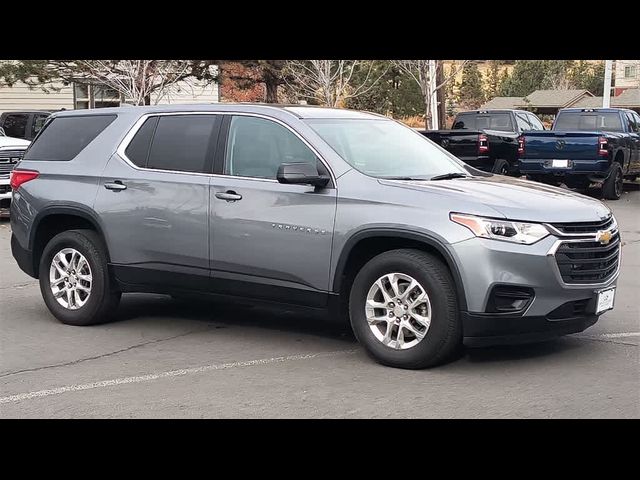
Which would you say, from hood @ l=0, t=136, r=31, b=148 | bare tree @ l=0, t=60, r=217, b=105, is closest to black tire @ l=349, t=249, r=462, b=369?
hood @ l=0, t=136, r=31, b=148

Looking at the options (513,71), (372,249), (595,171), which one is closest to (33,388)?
(372,249)

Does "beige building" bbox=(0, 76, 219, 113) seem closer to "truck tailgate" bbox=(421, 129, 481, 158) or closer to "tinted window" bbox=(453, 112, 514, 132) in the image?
"tinted window" bbox=(453, 112, 514, 132)

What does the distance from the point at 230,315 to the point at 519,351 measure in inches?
107

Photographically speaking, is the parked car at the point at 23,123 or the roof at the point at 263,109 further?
the parked car at the point at 23,123

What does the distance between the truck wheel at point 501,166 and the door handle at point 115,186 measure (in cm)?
1477

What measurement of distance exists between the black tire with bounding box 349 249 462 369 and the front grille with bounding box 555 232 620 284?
2.45 ft

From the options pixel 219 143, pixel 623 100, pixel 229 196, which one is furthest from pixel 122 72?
pixel 623 100

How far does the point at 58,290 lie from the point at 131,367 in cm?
183

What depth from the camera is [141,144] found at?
7699 mm

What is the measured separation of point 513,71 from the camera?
3558 inches

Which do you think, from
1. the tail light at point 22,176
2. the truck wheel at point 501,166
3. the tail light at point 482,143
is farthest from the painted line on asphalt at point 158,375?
the truck wheel at point 501,166

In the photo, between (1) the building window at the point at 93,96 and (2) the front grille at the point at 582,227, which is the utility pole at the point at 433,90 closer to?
(1) the building window at the point at 93,96

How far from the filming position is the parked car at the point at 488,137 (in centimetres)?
2061

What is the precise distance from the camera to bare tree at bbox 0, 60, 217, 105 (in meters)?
27.6
